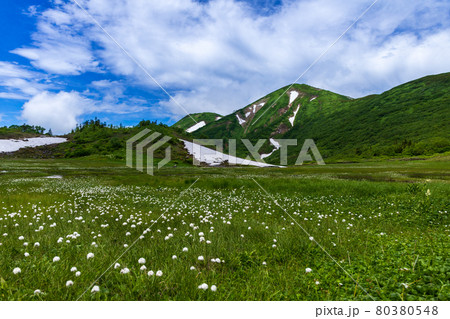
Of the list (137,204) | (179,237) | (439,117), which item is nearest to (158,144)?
(137,204)

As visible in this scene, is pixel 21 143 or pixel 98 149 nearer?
pixel 98 149

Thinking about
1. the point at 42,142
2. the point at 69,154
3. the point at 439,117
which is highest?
the point at 439,117

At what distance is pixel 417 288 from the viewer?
147 inches

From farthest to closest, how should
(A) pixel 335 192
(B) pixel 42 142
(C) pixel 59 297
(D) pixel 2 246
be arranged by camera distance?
1. (B) pixel 42 142
2. (A) pixel 335 192
3. (D) pixel 2 246
4. (C) pixel 59 297

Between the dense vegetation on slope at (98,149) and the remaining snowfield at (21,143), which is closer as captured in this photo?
the dense vegetation on slope at (98,149)

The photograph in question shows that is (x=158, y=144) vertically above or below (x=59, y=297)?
above

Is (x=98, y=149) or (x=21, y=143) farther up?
(x=21, y=143)

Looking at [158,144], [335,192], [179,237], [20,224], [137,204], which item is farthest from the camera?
[158,144]

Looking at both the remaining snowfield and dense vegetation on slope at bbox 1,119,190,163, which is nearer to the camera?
dense vegetation on slope at bbox 1,119,190,163

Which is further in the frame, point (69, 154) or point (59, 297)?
point (69, 154)

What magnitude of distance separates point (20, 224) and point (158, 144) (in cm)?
12637

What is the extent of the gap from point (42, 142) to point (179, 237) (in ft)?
611

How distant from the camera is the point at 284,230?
311 inches

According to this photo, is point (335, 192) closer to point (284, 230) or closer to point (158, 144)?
point (284, 230)
